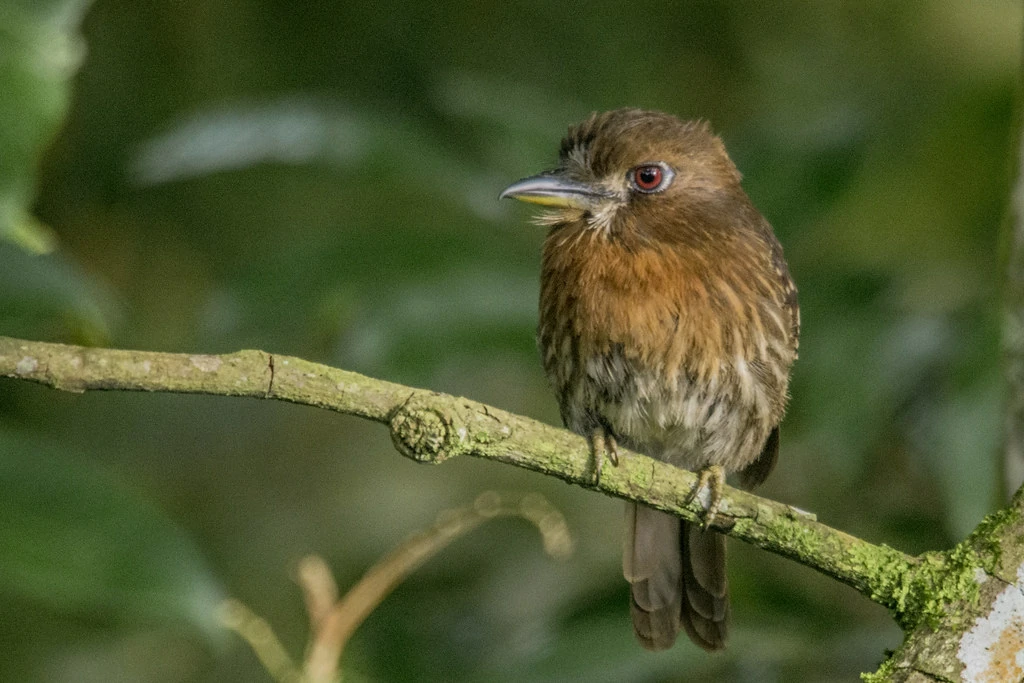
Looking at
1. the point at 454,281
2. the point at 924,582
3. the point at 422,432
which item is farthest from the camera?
the point at 454,281

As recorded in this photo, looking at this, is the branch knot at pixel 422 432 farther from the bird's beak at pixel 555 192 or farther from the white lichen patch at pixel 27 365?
the bird's beak at pixel 555 192

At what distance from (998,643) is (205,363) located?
3.55 feet

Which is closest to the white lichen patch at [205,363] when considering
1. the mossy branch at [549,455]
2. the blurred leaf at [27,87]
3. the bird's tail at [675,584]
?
the mossy branch at [549,455]

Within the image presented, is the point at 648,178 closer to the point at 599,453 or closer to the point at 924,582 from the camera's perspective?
the point at 599,453

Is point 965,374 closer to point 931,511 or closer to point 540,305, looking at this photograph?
point 931,511

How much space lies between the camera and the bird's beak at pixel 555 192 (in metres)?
2.72

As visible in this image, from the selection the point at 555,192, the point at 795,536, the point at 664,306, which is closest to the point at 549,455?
the point at 795,536

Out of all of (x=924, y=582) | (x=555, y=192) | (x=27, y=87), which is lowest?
(x=924, y=582)

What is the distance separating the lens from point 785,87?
4086 millimetres

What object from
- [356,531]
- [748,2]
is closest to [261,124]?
[356,531]

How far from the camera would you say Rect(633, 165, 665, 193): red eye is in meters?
2.83

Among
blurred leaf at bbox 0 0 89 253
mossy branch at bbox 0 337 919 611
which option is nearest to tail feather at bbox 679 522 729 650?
mossy branch at bbox 0 337 919 611

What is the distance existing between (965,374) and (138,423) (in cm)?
219

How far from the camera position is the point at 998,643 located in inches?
69.1
